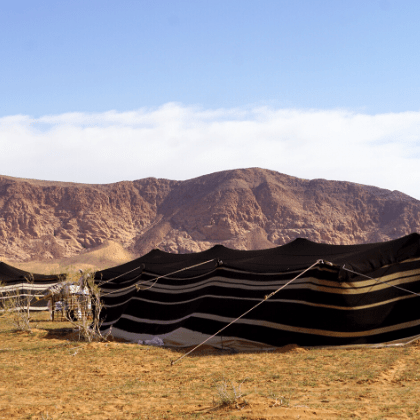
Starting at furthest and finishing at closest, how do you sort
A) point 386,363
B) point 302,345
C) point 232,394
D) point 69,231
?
point 69,231, point 302,345, point 386,363, point 232,394

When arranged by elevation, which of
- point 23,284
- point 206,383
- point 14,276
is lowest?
point 206,383

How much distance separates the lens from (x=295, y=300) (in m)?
10.0

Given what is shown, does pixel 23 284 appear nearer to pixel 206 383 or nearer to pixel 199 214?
pixel 206 383

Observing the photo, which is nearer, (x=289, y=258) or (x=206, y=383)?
(x=206, y=383)

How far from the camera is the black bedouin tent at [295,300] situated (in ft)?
31.6

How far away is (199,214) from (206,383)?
6847 cm

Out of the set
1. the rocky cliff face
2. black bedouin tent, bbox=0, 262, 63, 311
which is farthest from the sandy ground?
the rocky cliff face

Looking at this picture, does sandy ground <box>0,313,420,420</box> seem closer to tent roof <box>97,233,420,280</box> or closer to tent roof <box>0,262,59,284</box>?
tent roof <box>97,233,420,280</box>

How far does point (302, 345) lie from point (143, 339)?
449cm

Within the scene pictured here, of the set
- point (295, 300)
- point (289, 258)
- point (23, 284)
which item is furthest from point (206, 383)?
point (23, 284)

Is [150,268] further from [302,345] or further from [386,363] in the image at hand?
[386,363]

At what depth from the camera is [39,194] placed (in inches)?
2970

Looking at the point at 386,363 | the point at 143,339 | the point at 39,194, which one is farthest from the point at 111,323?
the point at 39,194

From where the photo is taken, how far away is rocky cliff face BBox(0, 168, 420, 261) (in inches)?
2749
